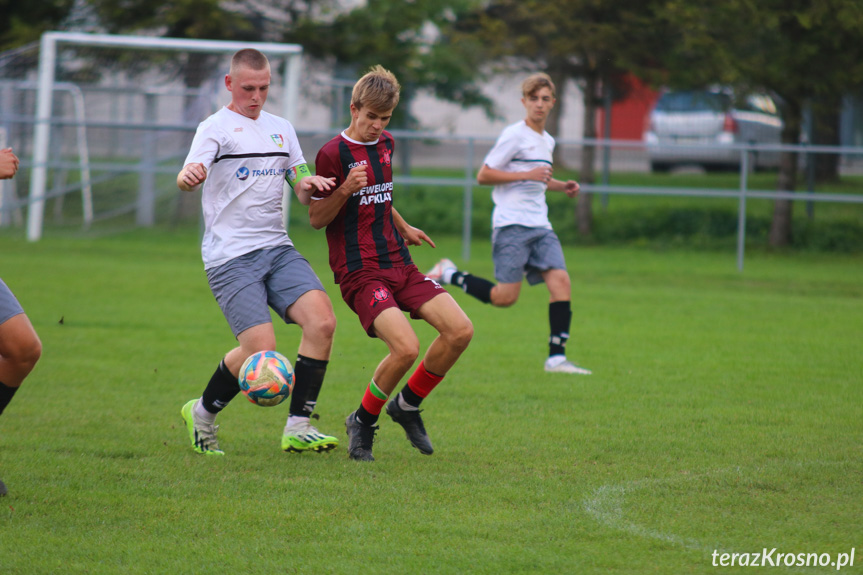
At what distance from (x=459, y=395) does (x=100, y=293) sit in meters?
5.99

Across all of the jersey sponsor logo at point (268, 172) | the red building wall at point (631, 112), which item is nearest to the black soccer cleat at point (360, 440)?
the jersey sponsor logo at point (268, 172)

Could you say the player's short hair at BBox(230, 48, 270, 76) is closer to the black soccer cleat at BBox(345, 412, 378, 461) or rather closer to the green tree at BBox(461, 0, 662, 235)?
the black soccer cleat at BBox(345, 412, 378, 461)

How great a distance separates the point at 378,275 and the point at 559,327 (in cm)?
270

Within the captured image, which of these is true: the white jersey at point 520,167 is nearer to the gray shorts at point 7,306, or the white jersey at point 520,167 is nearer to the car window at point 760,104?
the gray shorts at point 7,306

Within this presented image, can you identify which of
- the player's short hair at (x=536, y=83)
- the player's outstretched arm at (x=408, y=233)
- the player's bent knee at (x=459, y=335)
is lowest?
the player's bent knee at (x=459, y=335)

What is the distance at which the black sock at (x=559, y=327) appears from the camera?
7398mm

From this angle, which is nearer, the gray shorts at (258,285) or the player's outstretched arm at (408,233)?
the gray shorts at (258,285)

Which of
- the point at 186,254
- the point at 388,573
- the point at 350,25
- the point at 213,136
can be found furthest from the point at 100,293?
the point at 350,25

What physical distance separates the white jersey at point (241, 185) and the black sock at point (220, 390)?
→ 0.56 meters

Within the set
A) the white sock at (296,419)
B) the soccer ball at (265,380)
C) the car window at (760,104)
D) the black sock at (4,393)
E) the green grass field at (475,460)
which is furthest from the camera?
the car window at (760,104)

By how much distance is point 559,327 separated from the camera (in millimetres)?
7398

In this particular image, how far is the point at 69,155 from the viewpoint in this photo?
18141 millimetres

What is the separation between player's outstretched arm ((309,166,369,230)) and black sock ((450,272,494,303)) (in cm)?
329

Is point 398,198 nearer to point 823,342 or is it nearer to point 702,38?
point 702,38
